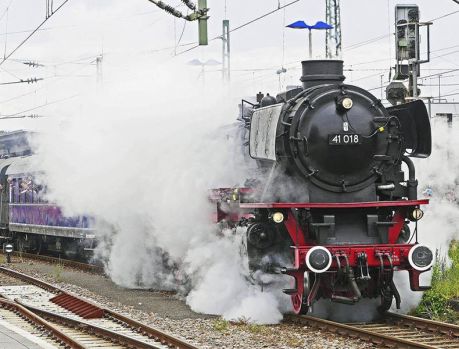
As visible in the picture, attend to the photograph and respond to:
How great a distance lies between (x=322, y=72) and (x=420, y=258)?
2638 mm

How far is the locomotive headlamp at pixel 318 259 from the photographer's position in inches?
391

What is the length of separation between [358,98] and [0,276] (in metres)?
10.3

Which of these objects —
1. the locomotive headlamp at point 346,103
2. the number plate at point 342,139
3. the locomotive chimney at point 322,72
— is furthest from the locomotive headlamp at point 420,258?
A: the locomotive chimney at point 322,72

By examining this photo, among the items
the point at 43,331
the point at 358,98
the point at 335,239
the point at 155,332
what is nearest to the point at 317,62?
the point at 358,98

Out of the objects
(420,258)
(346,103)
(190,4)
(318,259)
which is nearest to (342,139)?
(346,103)

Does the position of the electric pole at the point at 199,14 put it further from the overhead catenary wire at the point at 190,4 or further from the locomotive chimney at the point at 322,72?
the locomotive chimney at the point at 322,72

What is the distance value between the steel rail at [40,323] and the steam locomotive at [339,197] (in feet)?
7.86

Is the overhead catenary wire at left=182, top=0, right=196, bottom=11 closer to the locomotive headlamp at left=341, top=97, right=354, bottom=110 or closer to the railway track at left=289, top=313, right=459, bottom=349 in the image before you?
the locomotive headlamp at left=341, top=97, right=354, bottom=110

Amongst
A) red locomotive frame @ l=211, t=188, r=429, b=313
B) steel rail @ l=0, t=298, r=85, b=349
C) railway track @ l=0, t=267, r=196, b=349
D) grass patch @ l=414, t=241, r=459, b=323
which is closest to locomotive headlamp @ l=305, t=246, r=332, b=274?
red locomotive frame @ l=211, t=188, r=429, b=313

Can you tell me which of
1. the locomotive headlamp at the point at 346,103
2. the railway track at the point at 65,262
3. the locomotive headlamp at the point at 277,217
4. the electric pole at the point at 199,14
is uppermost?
the electric pole at the point at 199,14

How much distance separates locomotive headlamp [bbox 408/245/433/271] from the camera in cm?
1016

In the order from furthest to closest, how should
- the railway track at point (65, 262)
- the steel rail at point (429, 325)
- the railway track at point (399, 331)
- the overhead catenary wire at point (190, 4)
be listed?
the railway track at point (65, 262) < the overhead catenary wire at point (190, 4) < the steel rail at point (429, 325) < the railway track at point (399, 331)

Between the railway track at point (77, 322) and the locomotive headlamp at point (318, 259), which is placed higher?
the locomotive headlamp at point (318, 259)

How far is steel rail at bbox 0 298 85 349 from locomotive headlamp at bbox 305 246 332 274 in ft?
8.49
